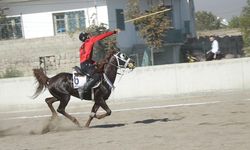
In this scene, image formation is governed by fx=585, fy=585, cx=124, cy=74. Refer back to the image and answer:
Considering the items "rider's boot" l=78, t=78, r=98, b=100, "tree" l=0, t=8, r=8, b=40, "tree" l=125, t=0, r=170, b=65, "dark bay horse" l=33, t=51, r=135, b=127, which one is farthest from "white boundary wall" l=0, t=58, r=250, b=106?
"tree" l=0, t=8, r=8, b=40

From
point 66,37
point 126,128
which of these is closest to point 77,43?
point 66,37

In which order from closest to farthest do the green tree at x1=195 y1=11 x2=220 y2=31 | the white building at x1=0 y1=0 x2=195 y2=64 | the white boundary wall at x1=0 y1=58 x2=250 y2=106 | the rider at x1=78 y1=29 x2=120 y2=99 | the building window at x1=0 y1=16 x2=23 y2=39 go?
the rider at x1=78 y1=29 x2=120 y2=99 < the white boundary wall at x1=0 y1=58 x2=250 y2=106 < the white building at x1=0 y1=0 x2=195 y2=64 < the building window at x1=0 y1=16 x2=23 y2=39 < the green tree at x1=195 y1=11 x2=220 y2=31

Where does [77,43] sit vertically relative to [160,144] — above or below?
above

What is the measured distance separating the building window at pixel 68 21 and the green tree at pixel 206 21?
233 ft

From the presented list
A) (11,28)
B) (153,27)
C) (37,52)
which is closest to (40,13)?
(11,28)

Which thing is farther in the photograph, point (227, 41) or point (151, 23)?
point (227, 41)

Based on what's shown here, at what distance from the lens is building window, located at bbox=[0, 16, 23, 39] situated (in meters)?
32.7

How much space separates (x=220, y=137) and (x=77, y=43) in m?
18.8

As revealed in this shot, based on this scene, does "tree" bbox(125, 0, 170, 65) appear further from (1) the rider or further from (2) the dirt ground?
(1) the rider

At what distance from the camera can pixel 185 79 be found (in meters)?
20.1

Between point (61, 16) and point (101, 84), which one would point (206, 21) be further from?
point (101, 84)

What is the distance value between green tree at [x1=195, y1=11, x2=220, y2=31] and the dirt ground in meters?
83.3

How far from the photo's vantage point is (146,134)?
11.4 m

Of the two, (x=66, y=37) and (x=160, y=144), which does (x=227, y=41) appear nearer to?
(x=66, y=37)
